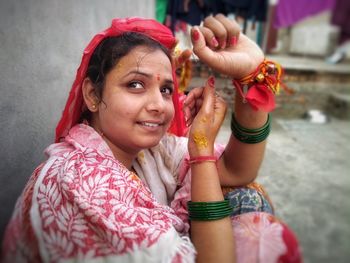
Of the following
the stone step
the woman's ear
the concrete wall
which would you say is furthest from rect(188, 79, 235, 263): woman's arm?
the stone step

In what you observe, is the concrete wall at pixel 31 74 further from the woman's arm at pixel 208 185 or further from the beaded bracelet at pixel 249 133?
the beaded bracelet at pixel 249 133

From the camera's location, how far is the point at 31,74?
1.28 metres

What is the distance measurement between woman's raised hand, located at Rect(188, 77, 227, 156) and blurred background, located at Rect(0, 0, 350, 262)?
15 cm

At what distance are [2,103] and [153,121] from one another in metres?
0.58

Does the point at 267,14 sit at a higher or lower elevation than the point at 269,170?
higher

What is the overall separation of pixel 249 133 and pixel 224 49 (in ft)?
1.32

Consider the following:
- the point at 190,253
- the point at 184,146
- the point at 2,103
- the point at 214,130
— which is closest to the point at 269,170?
the point at 184,146

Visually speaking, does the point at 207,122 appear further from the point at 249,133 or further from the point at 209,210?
the point at 209,210

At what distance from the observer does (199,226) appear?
1056mm

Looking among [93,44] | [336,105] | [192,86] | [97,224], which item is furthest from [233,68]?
[336,105]

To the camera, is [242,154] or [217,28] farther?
[242,154]

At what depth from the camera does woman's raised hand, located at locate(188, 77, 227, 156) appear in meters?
1.17

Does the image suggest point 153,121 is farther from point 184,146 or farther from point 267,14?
point 267,14

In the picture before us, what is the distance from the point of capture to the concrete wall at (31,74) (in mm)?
1135
